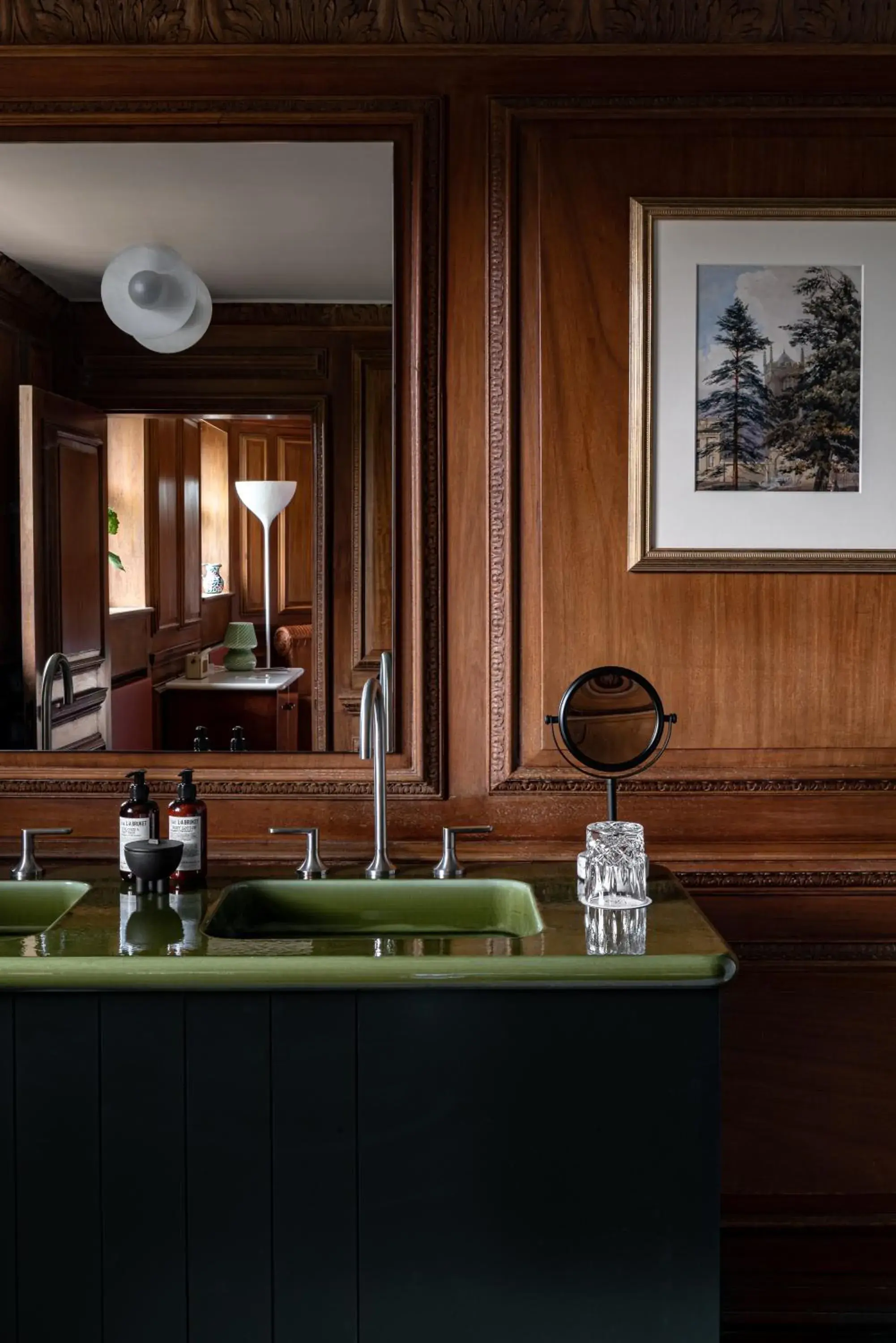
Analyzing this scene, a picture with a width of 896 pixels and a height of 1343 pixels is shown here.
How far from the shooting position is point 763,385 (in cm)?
238

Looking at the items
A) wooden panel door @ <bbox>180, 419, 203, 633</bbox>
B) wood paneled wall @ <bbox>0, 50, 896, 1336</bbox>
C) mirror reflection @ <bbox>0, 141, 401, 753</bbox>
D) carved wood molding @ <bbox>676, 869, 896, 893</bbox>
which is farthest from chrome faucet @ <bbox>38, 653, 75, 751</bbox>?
carved wood molding @ <bbox>676, 869, 896, 893</bbox>

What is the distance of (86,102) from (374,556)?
985 mm

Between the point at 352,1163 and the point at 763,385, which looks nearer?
the point at 352,1163

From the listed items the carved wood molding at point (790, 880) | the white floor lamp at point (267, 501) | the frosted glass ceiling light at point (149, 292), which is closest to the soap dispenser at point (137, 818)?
the white floor lamp at point (267, 501)

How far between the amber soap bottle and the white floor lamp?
1.11 feet

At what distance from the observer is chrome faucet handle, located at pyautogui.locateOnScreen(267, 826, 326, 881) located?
7.36ft

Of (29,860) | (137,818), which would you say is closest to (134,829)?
(137,818)

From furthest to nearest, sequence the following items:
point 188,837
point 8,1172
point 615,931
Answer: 1. point 188,837
2. point 615,931
3. point 8,1172

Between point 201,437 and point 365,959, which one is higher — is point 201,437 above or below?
above

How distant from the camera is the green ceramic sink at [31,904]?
2223 millimetres

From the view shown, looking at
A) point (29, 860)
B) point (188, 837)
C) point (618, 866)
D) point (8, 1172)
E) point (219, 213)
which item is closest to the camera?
point (8, 1172)

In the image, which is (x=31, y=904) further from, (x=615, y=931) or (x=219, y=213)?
(x=219, y=213)

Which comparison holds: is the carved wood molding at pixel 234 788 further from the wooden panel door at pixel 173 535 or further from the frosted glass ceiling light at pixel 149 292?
the frosted glass ceiling light at pixel 149 292

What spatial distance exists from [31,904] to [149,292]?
1.13 meters
